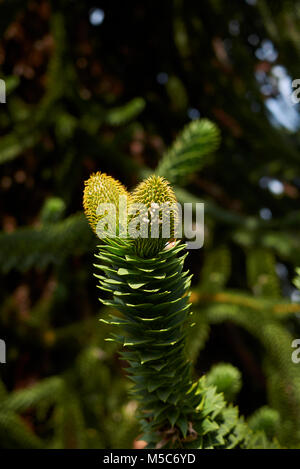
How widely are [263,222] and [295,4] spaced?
719mm

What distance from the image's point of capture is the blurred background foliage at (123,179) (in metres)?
0.95

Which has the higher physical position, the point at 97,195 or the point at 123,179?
the point at 123,179

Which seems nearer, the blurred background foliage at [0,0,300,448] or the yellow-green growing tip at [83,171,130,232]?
the yellow-green growing tip at [83,171,130,232]

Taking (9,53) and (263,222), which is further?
(9,53)

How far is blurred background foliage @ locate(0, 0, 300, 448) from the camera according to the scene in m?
0.95

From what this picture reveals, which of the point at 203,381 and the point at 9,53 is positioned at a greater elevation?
the point at 9,53

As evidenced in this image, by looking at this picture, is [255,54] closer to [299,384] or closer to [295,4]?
[295,4]

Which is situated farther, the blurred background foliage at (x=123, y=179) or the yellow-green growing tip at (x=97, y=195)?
the blurred background foliage at (x=123, y=179)

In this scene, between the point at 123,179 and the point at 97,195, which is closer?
the point at 97,195

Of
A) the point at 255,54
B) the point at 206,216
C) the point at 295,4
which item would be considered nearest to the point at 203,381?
the point at 206,216

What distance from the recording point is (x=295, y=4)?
125cm

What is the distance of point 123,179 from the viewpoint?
1.55m
